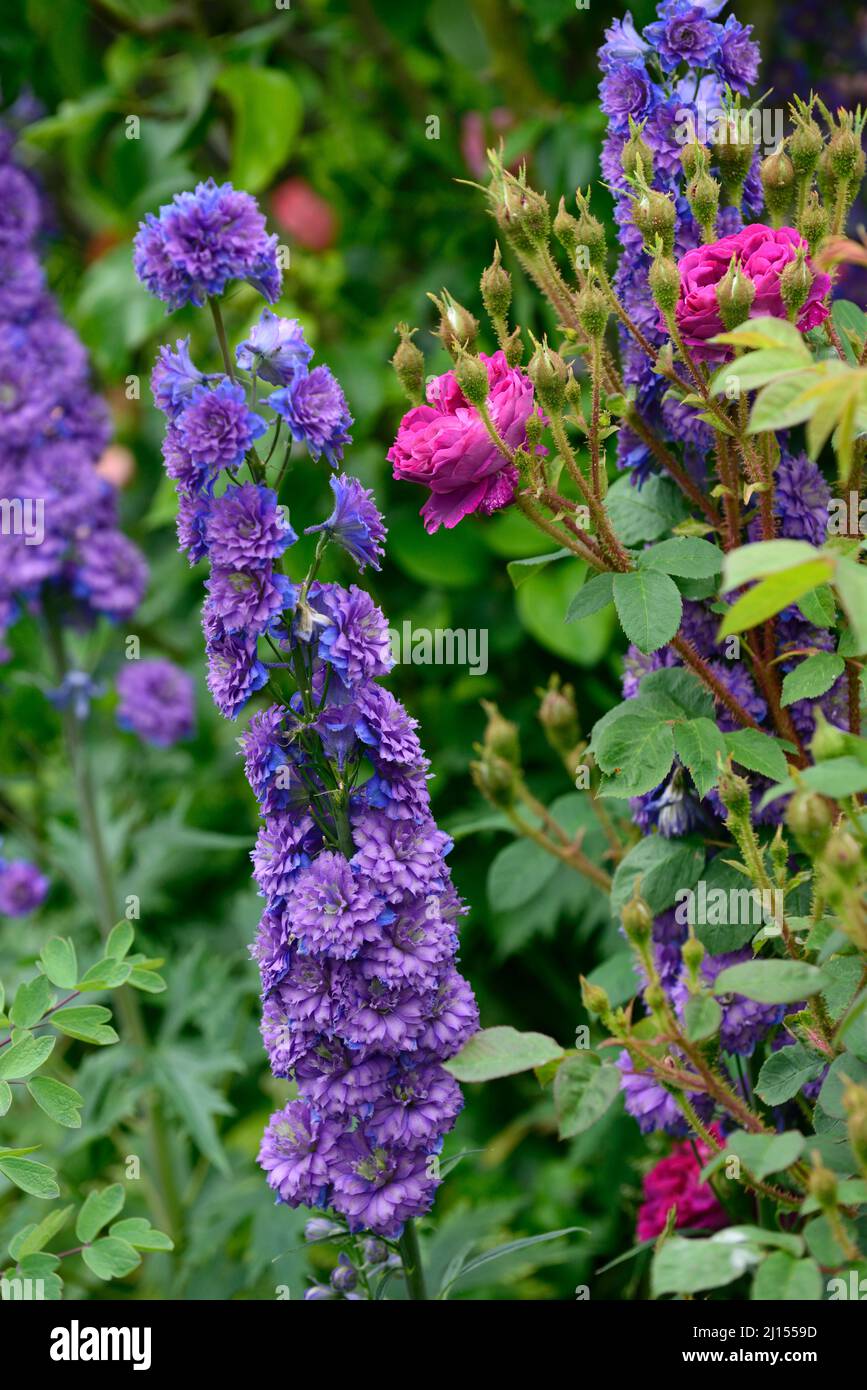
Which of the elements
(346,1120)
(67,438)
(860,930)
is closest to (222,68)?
(67,438)

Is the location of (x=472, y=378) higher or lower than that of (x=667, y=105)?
lower

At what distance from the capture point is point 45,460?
60.6 inches

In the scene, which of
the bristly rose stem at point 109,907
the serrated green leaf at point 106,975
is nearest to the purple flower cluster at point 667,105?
the serrated green leaf at point 106,975

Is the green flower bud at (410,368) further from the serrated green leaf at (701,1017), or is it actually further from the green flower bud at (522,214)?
the serrated green leaf at (701,1017)

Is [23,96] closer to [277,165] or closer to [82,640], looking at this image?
[277,165]

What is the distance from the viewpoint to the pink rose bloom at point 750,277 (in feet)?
2.58

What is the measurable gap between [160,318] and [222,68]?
11.5 inches

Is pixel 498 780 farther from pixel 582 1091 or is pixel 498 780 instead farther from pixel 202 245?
pixel 202 245

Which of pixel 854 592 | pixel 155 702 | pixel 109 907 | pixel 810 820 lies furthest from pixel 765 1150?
pixel 155 702

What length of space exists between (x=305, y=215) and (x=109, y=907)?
3.35 feet

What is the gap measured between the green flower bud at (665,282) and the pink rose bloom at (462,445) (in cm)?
9

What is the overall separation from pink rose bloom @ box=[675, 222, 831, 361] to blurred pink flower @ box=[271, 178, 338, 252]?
132cm

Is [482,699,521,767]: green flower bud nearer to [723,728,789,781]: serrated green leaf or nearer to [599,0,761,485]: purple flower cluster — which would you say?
[723,728,789,781]: serrated green leaf

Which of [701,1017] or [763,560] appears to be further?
[701,1017]
